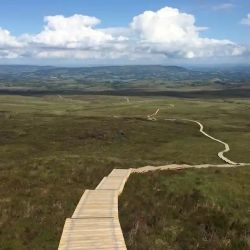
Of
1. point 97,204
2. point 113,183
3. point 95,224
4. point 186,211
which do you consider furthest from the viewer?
point 113,183

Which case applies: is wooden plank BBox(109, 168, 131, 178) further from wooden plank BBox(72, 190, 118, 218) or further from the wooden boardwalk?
wooden plank BBox(72, 190, 118, 218)

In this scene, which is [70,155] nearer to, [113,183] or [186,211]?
[113,183]

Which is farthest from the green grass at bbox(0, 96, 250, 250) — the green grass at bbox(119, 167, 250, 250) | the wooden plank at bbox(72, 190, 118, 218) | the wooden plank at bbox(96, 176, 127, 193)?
the green grass at bbox(119, 167, 250, 250)

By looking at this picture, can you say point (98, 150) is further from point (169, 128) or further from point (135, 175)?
point (135, 175)

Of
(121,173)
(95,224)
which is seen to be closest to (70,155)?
(121,173)

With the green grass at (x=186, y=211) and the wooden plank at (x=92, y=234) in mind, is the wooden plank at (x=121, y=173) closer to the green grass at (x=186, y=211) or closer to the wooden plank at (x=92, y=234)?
the green grass at (x=186, y=211)

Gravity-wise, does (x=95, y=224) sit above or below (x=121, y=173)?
above
